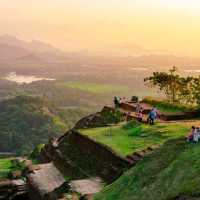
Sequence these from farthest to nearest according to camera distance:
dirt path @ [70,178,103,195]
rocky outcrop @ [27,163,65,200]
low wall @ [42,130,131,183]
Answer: rocky outcrop @ [27,163,65,200], low wall @ [42,130,131,183], dirt path @ [70,178,103,195]

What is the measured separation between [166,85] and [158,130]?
15.9 metres

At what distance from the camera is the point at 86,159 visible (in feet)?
79.5

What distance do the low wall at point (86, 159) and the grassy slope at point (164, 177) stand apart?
8.89 feet

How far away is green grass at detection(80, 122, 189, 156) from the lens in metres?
22.0

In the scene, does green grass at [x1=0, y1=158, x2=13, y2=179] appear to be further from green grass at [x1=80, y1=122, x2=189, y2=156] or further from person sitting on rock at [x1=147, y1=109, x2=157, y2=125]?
person sitting on rock at [x1=147, y1=109, x2=157, y2=125]

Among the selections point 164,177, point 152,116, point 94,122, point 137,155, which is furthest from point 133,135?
point 164,177

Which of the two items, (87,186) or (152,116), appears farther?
(152,116)

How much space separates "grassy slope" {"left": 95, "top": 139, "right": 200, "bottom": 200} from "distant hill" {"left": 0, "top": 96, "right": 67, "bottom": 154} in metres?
66.3

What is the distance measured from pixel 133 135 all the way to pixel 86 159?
2.54 metres

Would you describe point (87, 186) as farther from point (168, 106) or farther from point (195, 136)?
point (168, 106)

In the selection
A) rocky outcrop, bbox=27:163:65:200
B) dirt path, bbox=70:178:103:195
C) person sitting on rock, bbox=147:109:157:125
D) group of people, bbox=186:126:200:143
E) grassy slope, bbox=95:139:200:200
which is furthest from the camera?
person sitting on rock, bbox=147:109:157:125

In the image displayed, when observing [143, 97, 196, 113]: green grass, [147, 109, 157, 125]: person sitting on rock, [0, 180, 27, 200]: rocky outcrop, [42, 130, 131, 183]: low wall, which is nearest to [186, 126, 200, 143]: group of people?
[42, 130, 131, 183]: low wall

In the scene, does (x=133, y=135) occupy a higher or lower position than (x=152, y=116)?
lower

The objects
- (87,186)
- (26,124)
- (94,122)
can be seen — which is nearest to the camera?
(87,186)
